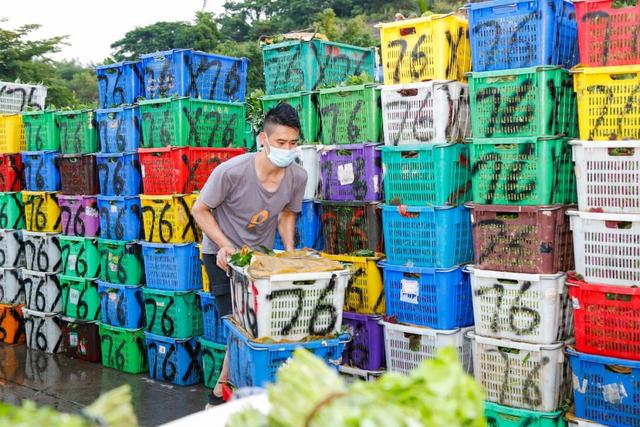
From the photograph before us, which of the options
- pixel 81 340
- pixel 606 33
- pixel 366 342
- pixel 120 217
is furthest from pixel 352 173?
pixel 81 340

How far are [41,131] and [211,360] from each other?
368 cm

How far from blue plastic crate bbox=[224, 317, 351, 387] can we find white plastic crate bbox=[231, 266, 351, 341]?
0.09m

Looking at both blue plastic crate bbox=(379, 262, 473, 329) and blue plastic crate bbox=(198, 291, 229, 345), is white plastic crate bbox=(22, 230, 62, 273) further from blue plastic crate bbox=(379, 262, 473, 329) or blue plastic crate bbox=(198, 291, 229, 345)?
blue plastic crate bbox=(379, 262, 473, 329)

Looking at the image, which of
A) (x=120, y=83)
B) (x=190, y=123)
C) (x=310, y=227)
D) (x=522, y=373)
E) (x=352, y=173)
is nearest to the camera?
(x=522, y=373)

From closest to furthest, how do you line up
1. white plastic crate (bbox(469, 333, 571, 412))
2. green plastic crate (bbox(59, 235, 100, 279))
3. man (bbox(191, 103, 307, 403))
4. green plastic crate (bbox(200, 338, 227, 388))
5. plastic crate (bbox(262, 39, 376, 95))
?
white plastic crate (bbox(469, 333, 571, 412))
man (bbox(191, 103, 307, 403))
plastic crate (bbox(262, 39, 376, 95))
green plastic crate (bbox(200, 338, 227, 388))
green plastic crate (bbox(59, 235, 100, 279))

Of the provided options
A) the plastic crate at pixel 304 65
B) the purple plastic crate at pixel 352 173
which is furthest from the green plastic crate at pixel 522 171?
the plastic crate at pixel 304 65

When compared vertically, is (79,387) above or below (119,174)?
below

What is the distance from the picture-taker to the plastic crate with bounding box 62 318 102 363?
821 centimetres

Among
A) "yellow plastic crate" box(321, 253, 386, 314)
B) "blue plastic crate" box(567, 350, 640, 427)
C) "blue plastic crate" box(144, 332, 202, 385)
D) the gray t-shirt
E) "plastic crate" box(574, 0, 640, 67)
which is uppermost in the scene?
"plastic crate" box(574, 0, 640, 67)

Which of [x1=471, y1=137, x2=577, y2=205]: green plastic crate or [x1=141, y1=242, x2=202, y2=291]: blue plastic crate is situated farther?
[x1=141, y1=242, x2=202, y2=291]: blue plastic crate

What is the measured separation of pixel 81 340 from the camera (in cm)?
833

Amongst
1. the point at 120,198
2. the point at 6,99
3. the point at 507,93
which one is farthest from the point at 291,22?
the point at 507,93

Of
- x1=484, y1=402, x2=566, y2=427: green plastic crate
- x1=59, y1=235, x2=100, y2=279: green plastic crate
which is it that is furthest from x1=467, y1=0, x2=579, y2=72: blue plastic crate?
x1=59, y1=235, x2=100, y2=279: green plastic crate

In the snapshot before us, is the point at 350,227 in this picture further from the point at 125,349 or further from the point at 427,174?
the point at 125,349
